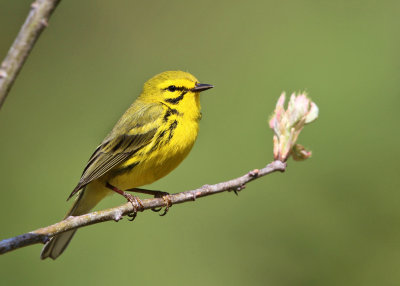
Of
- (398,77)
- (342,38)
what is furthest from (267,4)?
(398,77)

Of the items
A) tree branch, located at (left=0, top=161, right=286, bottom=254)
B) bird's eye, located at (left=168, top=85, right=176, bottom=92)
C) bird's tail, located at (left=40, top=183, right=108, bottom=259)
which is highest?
bird's eye, located at (left=168, top=85, right=176, bottom=92)

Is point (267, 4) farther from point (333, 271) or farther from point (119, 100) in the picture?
point (333, 271)

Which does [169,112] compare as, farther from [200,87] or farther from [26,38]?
[26,38]

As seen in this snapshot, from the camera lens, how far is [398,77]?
367 cm

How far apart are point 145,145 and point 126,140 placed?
0.53 feet

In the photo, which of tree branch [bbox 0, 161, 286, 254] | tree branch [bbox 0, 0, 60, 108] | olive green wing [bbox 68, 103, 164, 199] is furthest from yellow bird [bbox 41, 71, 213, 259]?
tree branch [bbox 0, 0, 60, 108]

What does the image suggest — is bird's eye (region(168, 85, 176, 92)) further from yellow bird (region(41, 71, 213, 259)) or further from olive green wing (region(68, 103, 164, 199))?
olive green wing (region(68, 103, 164, 199))

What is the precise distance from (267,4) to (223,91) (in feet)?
3.32

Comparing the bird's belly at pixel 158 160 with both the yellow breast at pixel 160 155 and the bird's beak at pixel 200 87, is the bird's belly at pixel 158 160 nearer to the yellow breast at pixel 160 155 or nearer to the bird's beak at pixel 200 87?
the yellow breast at pixel 160 155

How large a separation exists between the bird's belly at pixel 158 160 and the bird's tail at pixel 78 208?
9.9 inches

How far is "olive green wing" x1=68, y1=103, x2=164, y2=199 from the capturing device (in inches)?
115

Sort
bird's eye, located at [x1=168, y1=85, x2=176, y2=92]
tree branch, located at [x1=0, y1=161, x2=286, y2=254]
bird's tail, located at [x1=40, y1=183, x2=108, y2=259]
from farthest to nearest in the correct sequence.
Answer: bird's eye, located at [x1=168, y1=85, x2=176, y2=92]
bird's tail, located at [x1=40, y1=183, x2=108, y2=259]
tree branch, located at [x1=0, y1=161, x2=286, y2=254]

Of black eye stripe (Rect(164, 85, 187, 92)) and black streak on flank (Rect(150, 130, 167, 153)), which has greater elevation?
black eye stripe (Rect(164, 85, 187, 92))

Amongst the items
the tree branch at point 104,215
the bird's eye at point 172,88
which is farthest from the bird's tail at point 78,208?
the tree branch at point 104,215
